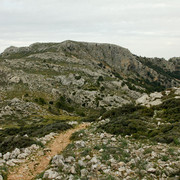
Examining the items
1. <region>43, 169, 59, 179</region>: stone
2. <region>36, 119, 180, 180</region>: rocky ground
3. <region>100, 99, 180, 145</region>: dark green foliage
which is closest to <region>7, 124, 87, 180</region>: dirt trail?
<region>36, 119, 180, 180</region>: rocky ground

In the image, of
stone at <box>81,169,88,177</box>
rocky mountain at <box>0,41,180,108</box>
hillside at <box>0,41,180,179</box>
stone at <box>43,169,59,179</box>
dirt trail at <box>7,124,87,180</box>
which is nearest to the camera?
stone at <box>81,169,88,177</box>

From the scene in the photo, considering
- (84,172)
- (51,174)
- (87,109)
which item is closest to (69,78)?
(87,109)

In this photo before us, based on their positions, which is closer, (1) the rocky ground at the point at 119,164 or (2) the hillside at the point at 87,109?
(1) the rocky ground at the point at 119,164

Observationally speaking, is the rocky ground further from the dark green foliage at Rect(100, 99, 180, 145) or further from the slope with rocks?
the dark green foliage at Rect(100, 99, 180, 145)

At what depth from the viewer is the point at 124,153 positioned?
41.4 ft

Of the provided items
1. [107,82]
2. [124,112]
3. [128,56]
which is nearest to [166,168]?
[124,112]

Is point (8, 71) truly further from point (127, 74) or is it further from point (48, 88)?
point (127, 74)

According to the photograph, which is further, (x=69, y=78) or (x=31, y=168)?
(x=69, y=78)

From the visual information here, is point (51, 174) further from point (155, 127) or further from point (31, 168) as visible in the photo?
point (155, 127)

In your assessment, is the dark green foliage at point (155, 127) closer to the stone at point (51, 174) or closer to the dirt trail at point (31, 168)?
the dirt trail at point (31, 168)

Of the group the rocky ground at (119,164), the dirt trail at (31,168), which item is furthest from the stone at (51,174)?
the dirt trail at (31,168)

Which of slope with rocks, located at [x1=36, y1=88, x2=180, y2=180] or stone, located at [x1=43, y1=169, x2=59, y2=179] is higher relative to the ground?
slope with rocks, located at [x1=36, y1=88, x2=180, y2=180]

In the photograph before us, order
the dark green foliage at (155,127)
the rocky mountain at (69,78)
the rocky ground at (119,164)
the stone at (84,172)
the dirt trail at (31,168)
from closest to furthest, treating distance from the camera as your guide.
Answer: the rocky ground at (119,164) < the stone at (84,172) < the dirt trail at (31,168) < the dark green foliage at (155,127) < the rocky mountain at (69,78)

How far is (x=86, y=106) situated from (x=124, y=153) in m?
69.7
